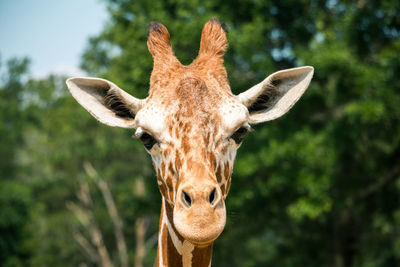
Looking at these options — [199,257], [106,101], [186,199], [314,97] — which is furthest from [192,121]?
[314,97]

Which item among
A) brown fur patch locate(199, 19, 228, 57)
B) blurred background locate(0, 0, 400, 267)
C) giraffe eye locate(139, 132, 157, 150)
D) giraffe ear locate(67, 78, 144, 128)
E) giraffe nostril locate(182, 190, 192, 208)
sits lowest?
giraffe nostril locate(182, 190, 192, 208)

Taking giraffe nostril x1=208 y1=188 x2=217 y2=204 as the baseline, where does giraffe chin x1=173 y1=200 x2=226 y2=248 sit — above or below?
below

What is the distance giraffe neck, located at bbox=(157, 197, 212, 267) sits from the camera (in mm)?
3830

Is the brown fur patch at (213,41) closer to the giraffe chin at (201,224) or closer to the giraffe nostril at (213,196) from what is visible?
the giraffe nostril at (213,196)

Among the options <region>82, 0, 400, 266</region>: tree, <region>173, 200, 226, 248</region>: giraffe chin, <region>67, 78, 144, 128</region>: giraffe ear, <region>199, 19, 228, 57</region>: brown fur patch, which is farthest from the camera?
<region>82, 0, 400, 266</region>: tree

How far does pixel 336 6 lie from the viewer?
16.8 m

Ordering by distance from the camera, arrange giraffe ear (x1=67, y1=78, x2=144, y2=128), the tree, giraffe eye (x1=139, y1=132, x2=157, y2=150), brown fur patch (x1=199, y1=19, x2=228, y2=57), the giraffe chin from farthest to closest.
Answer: the tree
brown fur patch (x1=199, y1=19, x2=228, y2=57)
giraffe ear (x1=67, y1=78, x2=144, y2=128)
giraffe eye (x1=139, y1=132, x2=157, y2=150)
the giraffe chin

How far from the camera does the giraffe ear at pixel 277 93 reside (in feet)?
13.6

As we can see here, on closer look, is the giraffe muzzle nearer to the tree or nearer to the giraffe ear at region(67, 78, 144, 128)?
the giraffe ear at region(67, 78, 144, 128)

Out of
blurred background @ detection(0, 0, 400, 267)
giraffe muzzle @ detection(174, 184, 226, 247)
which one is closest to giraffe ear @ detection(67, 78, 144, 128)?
giraffe muzzle @ detection(174, 184, 226, 247)

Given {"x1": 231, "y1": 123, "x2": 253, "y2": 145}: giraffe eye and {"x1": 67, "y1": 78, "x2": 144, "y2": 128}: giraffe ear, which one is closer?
{"x1": 231, "y1": 123, "x2": 253, "y2": 145}: giraffe eye

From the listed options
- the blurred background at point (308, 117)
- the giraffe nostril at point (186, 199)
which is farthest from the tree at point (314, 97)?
the giraffe nostril at point (186, 199)

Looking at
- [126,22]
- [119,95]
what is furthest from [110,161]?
[119,95]

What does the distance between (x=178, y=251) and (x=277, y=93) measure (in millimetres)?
1600
